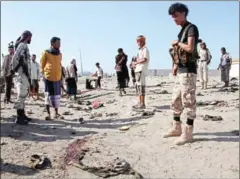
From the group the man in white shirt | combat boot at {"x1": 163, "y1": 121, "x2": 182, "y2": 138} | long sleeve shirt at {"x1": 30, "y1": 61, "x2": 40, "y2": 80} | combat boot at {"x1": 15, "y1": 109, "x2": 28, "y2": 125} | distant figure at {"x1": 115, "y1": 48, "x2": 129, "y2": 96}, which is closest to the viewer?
combat boot at {"x1": 163, "y1": 121, "x2": 182, "y2": 138}

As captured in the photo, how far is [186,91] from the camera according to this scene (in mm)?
5434

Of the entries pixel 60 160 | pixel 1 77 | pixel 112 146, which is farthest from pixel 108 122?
pixel 1 77

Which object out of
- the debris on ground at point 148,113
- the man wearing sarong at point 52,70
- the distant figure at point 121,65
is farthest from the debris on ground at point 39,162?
the distant figure at point 121,65

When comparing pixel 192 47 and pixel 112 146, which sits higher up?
pixel 192 47

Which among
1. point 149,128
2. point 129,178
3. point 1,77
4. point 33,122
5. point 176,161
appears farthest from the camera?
point 1,77

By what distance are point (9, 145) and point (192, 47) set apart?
355cm

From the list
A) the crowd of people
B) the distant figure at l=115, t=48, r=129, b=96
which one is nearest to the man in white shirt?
the crowd of people

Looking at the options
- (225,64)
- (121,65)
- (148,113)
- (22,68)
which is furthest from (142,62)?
(225,64)

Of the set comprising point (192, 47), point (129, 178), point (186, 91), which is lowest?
point (129, 178)

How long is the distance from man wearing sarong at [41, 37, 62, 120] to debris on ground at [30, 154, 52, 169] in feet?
10.0

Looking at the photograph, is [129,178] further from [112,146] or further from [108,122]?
[108,122]

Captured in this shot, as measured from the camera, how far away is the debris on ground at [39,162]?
5.23 meters

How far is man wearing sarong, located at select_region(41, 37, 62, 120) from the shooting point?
831 cm

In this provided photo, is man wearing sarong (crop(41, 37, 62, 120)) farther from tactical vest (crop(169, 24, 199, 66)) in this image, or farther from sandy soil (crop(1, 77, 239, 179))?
tactical vest (crop(169, 24, 199, 66))
